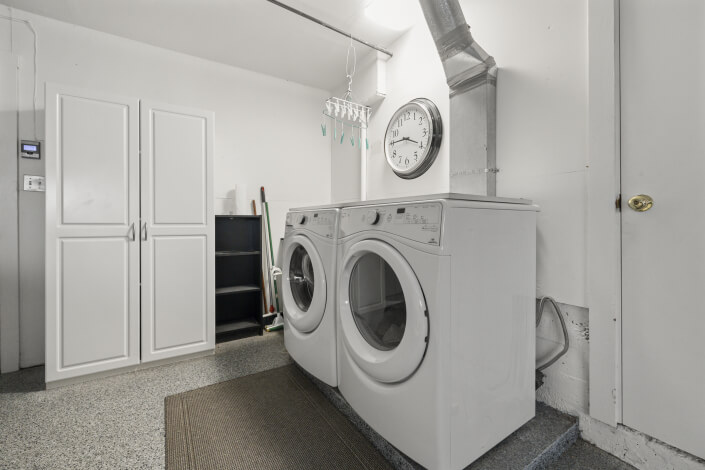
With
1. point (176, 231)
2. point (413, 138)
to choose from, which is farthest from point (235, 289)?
point (413, 138)

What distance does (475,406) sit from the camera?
111 cm

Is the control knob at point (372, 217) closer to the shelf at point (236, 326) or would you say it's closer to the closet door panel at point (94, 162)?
the closet door panel at point (94, 162)

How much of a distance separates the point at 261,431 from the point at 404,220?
3.95 feet

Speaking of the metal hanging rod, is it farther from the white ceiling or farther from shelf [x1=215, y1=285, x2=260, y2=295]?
shelf [x1=215, y1=285, x2=260, y2=295]

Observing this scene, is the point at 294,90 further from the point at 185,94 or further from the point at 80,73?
the point at 80,73

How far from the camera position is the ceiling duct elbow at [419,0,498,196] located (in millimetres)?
1603

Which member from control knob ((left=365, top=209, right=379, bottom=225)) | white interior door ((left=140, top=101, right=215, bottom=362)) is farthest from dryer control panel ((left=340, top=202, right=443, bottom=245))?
white interior door ((left=140, top=101, right=215, bottom=362))

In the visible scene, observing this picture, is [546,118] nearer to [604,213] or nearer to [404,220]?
[604,213]

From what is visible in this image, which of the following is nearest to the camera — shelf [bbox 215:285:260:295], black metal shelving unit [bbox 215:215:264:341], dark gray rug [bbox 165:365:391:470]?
dark gray rug [bbox 165:365:391:470]

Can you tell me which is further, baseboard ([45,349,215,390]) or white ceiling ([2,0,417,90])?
white ceiling ([2,0,417,90])

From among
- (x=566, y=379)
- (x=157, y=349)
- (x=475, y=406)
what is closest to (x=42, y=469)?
(x=157, y=349)

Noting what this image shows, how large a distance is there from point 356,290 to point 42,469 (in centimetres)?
145

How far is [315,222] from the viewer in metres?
1.72

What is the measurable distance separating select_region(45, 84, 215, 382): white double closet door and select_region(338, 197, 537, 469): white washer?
4.48 feet
